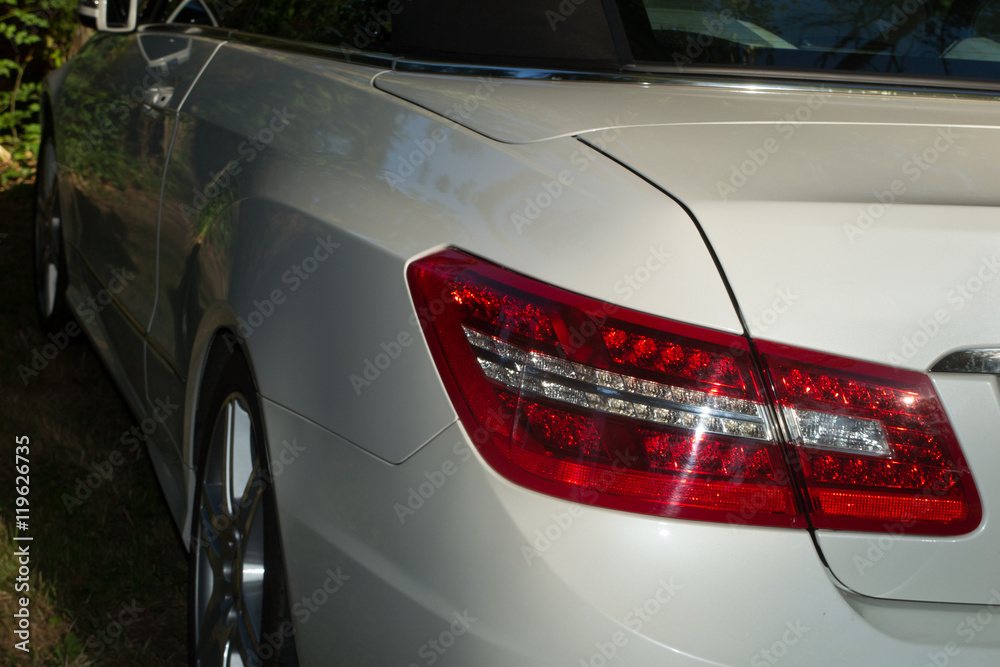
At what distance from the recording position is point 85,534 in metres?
3.01

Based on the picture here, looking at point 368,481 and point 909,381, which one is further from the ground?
point 909,381

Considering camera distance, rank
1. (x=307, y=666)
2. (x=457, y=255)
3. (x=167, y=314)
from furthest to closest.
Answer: (x=167, y=314) < (x=307, y=666) < (x=457, y=255)

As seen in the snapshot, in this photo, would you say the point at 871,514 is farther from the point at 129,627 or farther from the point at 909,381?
the point at 129,627

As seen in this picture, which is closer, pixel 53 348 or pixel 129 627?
pixel 129 627

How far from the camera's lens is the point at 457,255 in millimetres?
1363

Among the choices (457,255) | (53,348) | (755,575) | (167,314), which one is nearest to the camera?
(755,575)

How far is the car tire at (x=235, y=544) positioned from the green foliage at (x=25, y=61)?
6610 millimetres

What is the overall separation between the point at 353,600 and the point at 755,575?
1.94 feet

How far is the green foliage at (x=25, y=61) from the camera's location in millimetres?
7992

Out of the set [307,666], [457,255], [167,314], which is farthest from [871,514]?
[167,314]
